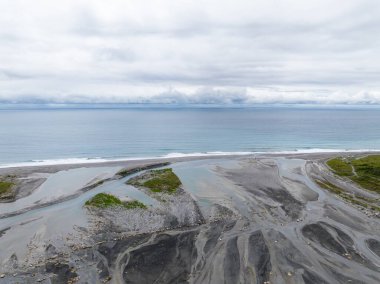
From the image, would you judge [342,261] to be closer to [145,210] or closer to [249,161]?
[145,210]

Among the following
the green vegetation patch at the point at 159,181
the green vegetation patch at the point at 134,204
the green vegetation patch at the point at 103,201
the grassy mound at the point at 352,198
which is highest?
the green vegetation patch at the point at 103,201

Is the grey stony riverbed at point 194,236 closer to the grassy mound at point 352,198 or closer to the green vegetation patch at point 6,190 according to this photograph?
the grassy mound at point 352,198

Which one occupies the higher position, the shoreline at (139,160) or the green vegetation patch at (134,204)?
the green vegetation patch at (134,204)

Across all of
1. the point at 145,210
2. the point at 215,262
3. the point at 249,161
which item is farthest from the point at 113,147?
the point at 215,262

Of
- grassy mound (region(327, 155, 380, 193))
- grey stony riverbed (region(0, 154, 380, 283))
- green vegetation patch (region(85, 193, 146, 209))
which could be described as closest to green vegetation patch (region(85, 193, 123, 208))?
green vegetation patch (region(85, 193, 146, 209))

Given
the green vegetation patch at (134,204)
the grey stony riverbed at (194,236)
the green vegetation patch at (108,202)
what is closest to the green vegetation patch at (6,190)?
the grey stony riverbed at (194,236)

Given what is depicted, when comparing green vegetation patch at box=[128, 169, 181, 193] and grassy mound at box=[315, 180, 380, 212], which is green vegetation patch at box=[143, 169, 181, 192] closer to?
green vegetation patch at box=[128, 169, 181, 193]
